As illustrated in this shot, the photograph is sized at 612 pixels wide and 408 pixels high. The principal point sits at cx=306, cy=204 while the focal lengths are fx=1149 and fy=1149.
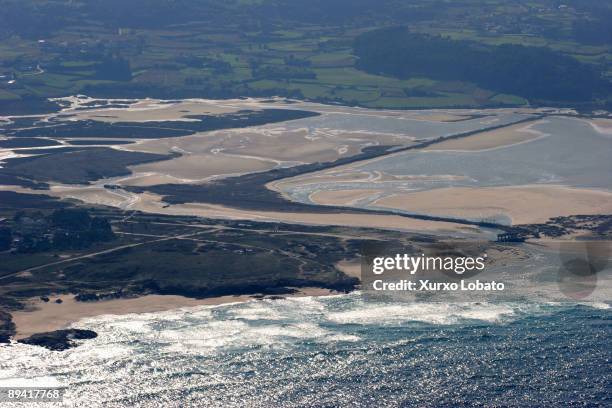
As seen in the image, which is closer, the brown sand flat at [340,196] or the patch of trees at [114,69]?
the brown sand flat at [340,196]

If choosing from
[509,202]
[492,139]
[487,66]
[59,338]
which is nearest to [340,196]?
[509,202]

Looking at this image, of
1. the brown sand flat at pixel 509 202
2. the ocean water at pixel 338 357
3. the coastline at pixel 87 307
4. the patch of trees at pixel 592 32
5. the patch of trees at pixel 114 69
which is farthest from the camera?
the patch of trees at pixel 592 32

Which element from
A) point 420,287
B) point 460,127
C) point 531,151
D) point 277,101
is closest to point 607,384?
point 420,287

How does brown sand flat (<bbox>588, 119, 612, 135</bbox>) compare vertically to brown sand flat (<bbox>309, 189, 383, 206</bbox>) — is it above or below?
above

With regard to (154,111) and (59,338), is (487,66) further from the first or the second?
(59,338)

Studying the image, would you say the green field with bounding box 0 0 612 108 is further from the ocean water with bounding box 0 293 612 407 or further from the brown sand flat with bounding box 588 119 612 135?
the ocean water with bounding box 0 293 612 407

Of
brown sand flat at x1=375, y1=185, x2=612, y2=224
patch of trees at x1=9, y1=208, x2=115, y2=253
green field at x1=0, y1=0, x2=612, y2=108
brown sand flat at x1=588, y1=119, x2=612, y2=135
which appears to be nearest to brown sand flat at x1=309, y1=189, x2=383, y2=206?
brown sand flat at x1=375, y1=185, x2=612, y2=224

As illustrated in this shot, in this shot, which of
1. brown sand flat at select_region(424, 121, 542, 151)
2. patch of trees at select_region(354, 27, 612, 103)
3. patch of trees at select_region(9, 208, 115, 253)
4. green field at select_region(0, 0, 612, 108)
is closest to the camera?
Result: patch of trees at select_region(9, 208, 115, 253)

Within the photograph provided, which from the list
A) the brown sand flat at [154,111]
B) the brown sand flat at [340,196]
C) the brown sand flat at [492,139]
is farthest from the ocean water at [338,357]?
the brown sand flat at [154,111]

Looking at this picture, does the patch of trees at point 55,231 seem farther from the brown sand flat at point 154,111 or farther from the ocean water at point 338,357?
the brown sand flat at point 154,111
